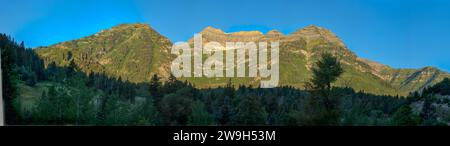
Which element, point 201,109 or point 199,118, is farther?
point 201,109

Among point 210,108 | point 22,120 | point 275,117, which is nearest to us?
point 22,120

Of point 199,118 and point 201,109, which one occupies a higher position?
point 201,109

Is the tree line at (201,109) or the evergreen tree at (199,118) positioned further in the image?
the evergreen tree at (199,118)

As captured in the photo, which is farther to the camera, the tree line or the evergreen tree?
the evergreen tree

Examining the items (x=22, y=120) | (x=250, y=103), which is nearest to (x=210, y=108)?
(x=250, y=103)
